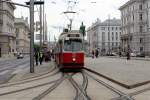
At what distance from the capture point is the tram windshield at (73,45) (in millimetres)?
29188

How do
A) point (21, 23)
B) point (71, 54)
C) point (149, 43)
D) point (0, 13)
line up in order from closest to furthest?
point (71, 54) → point (0, 13) → point (149, 43) → point (21, 23)

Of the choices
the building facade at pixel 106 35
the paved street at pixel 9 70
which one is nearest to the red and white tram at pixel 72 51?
the paved street at pixel 9 70

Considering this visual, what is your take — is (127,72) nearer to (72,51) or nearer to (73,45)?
(72,51)

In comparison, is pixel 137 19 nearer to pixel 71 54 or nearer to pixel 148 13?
pixel 148 13

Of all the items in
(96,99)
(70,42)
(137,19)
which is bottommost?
(96,99)

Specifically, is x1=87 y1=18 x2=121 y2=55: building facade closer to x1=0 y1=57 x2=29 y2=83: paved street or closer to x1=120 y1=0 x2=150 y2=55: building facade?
x1=120 y1=0 x2=150 y2=55: building facade

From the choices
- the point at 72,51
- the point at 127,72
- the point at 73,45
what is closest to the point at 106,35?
the point at 73,45

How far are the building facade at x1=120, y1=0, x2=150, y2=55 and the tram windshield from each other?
91218 mm

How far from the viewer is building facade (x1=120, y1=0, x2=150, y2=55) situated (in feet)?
401

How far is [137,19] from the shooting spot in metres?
128

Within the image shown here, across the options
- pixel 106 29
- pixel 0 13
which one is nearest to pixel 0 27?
pixel 0 13

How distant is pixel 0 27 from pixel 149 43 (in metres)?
47.0

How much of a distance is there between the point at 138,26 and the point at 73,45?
10086 cm

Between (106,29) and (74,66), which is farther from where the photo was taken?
(106,29)
